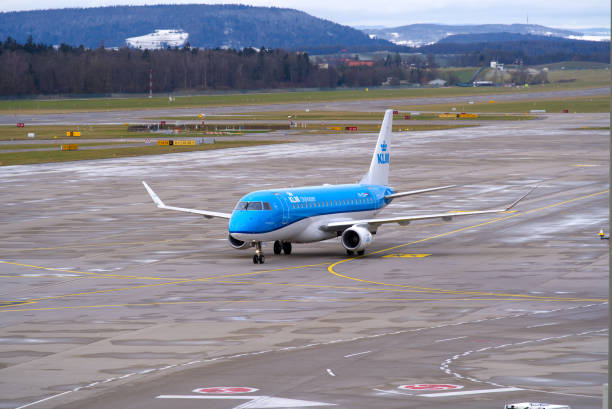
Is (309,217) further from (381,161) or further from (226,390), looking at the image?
(226,390)

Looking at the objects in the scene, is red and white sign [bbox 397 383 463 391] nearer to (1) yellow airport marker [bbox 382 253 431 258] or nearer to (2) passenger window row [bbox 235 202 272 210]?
(2) passenger window row [bbox 235 202 272 210]

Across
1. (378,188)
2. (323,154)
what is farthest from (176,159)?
(378,188)

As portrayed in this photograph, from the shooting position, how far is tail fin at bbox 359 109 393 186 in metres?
58.4

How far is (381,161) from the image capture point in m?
58.9

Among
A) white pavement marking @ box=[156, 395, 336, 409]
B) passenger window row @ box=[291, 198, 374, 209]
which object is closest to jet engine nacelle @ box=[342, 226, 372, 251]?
passenger window row @ box=[291, 198, 374, 209]

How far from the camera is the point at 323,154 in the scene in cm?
12044

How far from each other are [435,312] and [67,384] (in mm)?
15579

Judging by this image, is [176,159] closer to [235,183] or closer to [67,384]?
[235,183]

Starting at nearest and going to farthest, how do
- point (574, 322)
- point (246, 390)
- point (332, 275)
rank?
point (246, 390)
point (574, 322)
point (332, 275)

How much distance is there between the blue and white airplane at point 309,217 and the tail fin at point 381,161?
1.42m

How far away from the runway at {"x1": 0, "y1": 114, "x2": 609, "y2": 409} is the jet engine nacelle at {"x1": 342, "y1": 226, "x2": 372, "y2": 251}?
1083 mm

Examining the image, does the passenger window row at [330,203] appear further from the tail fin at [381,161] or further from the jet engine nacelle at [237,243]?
the jet engine nacelle at [237,243]

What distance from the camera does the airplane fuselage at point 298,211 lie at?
48.9 meters

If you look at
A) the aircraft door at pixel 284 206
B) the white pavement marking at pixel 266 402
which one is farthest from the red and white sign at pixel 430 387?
the aircraft door at pixel 284 206
